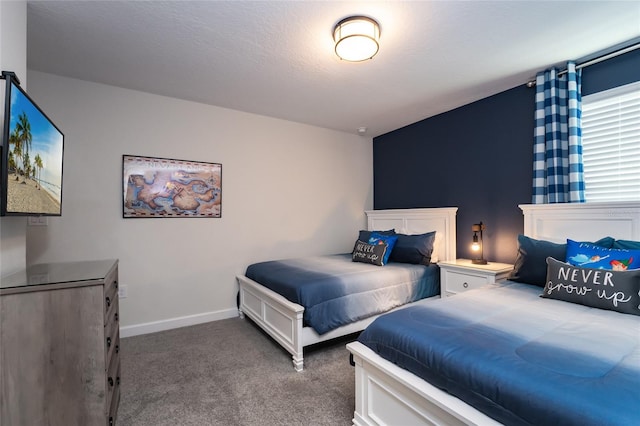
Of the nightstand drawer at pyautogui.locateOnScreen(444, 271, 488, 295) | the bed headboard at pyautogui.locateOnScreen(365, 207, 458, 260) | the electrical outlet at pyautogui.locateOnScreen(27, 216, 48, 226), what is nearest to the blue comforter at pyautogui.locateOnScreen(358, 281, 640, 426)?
the nightstand drawer at pyautogui.locateOnScreen(444, 271, 488, 295)

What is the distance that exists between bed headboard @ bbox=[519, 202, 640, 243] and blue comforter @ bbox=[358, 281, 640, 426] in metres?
0.96

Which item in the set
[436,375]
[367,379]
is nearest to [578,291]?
[436,375]

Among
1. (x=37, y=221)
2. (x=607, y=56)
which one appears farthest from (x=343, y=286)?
(x=607, y=56)

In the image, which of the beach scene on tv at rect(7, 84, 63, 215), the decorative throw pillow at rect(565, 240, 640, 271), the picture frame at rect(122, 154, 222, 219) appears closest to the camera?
the beach scene on tv at rect(7, 84, 63, 215)

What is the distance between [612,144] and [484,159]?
1.03 metres

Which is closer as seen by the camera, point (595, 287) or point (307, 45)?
point (595, 287)

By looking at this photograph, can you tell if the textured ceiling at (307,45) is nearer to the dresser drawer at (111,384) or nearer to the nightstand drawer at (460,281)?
the nightstand drawer at (460,281)

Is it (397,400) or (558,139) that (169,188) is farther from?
(558,139)

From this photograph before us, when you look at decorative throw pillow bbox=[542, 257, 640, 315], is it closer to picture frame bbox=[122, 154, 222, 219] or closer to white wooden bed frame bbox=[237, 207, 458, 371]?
white wooden bed frame bbox=[237, 207, 458, 371]

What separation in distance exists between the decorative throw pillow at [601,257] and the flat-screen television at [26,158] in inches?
124

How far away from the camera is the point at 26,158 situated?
1.42 metres

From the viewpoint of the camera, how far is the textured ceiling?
184 cm

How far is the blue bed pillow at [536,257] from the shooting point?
211 cm

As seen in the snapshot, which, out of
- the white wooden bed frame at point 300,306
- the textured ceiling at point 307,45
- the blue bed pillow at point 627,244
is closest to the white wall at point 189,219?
the textured ceiling at point 307,45
